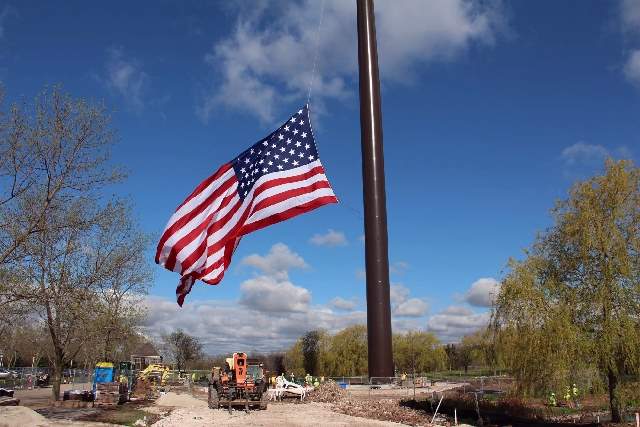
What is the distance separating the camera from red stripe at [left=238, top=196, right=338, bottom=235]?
506 inches

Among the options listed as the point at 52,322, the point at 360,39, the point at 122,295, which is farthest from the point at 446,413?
the point at 360,39

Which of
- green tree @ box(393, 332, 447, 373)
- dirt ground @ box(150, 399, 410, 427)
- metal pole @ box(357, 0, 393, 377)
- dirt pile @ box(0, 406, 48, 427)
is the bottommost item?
dirt ground @ box(150, 399, 410, 427)

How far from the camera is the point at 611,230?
73.8ft

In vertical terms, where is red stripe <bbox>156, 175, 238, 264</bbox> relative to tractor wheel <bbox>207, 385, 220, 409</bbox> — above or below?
above

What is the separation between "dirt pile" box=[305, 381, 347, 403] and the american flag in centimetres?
2702

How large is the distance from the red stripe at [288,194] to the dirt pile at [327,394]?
27.6 m

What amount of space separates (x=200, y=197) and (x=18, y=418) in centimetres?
956

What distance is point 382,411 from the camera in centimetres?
3011

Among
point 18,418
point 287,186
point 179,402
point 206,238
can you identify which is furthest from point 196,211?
point 179,402

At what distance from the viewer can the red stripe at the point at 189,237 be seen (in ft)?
44.1

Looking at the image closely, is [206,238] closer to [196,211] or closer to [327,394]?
[196,211]

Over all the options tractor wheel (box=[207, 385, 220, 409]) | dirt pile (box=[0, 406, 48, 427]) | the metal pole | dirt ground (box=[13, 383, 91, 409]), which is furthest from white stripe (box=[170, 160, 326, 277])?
the metal pole

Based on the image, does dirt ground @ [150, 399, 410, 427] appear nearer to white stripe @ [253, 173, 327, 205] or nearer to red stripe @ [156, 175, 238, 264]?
red stripe @ [156, 175, 238, 264]

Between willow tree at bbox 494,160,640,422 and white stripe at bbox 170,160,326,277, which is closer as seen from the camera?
white stripe at bbox 170,160,326,277
